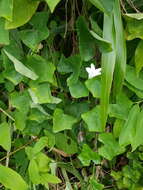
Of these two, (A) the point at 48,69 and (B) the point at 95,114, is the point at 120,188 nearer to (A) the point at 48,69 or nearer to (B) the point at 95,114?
(B) the point at 95,114

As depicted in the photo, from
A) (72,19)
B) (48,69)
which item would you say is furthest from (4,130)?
(72,19)

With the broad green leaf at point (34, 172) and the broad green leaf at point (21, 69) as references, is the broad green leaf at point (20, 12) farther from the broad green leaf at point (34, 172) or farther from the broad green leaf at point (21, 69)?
the broad green leaf at point (34, 172)

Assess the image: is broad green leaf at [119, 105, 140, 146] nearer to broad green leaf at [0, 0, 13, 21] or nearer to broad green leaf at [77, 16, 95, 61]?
broad green leaf at [77, 16, 95, 61]

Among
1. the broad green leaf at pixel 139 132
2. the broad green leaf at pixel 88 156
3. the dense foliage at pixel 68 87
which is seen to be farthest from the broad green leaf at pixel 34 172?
the broad green leaf at pixel 139 132

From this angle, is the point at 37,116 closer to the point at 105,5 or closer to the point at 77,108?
the point at 77,108

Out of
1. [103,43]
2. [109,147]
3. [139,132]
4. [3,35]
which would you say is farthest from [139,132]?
[3,35]
